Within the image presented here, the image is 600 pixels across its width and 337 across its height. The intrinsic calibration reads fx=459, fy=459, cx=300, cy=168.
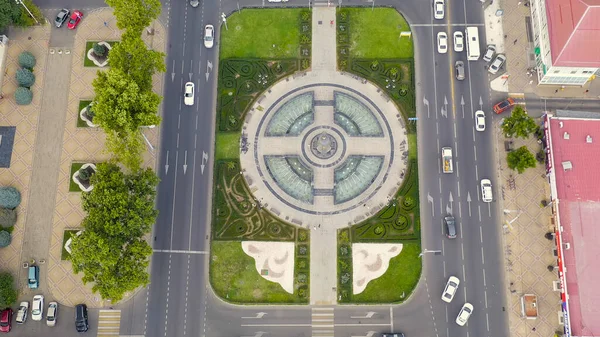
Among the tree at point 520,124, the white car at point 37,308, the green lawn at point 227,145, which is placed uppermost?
the tree at point 520,124

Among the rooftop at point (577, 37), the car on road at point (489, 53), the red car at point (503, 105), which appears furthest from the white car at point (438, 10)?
the red car at point (503, 105)

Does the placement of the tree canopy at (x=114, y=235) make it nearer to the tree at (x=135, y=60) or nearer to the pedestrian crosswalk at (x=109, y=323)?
the pedestrian crosswalk at (x=109, y=323)

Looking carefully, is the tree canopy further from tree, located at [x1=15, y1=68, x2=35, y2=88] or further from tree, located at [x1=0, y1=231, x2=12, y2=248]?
tree, located at [x1=15, y1=68, x2=35, y2=88]

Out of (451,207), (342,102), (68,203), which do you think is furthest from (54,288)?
(451,207)

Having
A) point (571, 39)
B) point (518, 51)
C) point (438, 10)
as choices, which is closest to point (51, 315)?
point (438, 10)

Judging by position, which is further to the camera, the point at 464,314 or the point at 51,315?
the point at 51,315

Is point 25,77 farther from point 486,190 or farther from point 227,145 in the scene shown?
point 486,190
